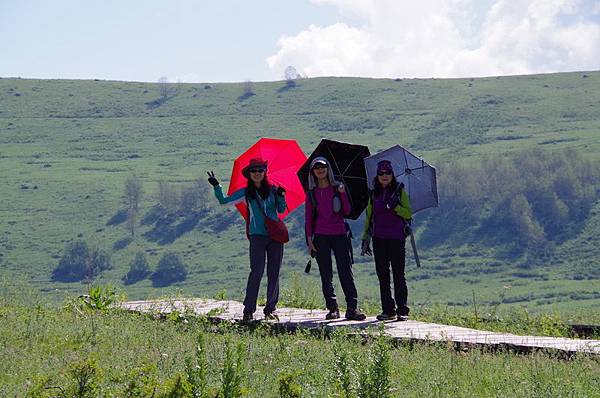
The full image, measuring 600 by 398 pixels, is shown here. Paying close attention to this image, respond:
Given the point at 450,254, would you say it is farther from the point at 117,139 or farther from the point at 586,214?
the point at 117,139

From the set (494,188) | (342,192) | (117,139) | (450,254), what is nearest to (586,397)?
(342,192)

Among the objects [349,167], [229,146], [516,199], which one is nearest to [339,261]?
[349,167]

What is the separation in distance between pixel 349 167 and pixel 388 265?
140 centimetres

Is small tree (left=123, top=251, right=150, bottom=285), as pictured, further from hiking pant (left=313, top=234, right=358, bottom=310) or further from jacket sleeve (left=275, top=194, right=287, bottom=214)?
jacket sleeve (left=275, top=194, right=287, bottom=214)

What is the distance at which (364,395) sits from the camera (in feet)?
21.0

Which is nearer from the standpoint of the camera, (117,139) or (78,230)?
(78,230)

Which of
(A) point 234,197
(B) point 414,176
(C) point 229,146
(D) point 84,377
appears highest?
(C) point 229,146

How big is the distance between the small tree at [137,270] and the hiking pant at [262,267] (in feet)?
299

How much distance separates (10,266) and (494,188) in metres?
54.2

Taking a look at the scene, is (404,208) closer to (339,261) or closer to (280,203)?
(339,261)

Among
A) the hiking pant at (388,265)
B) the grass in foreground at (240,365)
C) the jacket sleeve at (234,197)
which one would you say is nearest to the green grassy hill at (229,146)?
the hiking pant at (388,265)

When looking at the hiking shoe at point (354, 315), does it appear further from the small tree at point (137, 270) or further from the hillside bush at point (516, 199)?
the hillside bush at point (516, 199)

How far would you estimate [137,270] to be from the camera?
10531cm

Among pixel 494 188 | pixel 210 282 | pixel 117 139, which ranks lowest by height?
pixel 210 282
